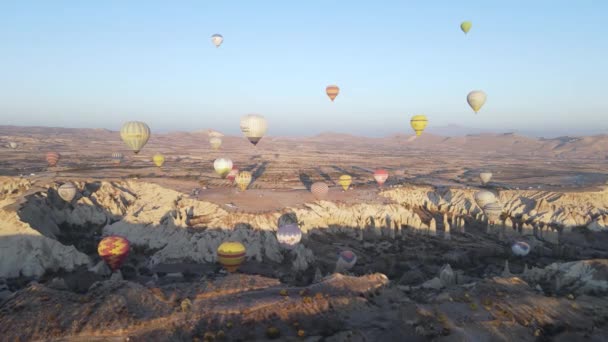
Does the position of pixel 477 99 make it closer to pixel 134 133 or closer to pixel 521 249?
pixel 521 249

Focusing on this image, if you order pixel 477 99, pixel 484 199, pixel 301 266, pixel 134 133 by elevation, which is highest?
pixel 477 99

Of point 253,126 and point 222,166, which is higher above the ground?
point 253,126

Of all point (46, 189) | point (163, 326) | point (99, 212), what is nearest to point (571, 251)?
point (163, 326)

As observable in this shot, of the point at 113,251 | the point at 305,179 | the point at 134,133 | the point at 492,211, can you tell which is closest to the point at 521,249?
the point at 492,211

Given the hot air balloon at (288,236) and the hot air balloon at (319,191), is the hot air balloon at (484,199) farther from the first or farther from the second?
the hot air balloon at (288,236)

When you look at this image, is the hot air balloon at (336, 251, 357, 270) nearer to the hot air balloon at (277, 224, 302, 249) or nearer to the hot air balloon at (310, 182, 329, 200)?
the hot air balloon at (277, 224, 302, 249)

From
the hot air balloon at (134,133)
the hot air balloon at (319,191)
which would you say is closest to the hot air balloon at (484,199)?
the hot air balloon at (319,191)
